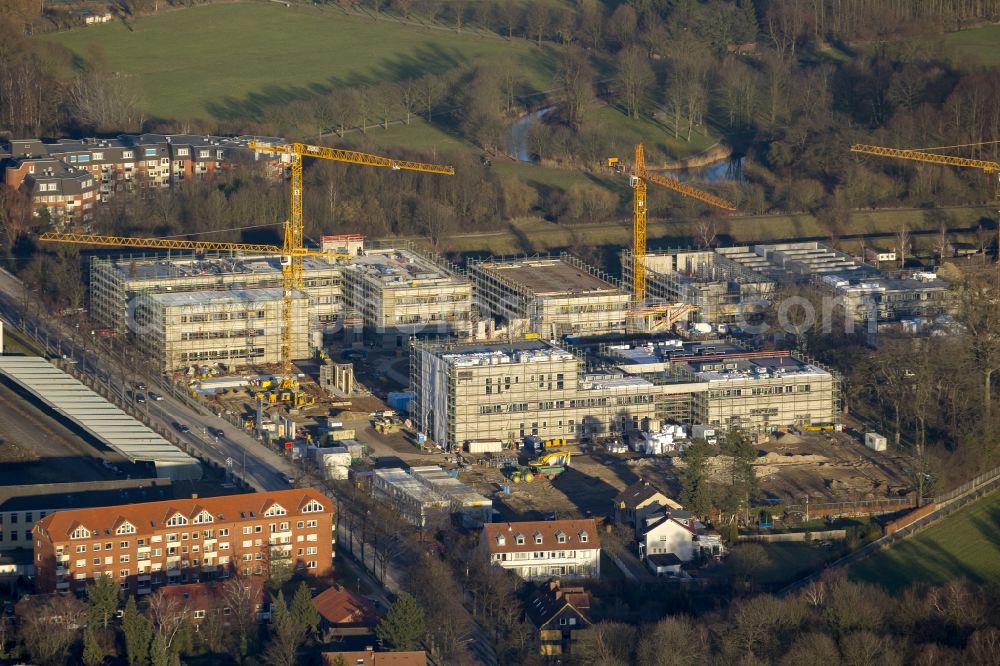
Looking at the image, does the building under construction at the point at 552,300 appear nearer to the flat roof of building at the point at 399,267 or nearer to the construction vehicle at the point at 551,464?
the flat roof of building at the point at 399,267

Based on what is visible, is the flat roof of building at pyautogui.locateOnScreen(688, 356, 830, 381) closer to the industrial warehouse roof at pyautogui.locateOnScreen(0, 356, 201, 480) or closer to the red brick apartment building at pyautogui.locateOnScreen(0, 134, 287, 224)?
the industrial warehouse roof at pyautogui.locateOnScreen(0, 356, 201, 480)

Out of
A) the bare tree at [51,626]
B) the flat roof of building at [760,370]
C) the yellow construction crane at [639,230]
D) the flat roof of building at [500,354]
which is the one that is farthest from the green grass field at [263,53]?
the bare tree at [51,626]

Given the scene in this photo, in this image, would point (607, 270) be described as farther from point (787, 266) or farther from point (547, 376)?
point (547, 376)

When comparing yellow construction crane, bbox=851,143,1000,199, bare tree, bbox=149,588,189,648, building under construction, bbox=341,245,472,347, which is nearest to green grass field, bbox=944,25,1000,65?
yellow construction crane, bbox=851,143,1000,199

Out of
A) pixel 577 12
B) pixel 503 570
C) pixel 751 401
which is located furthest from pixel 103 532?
pixel 577 12

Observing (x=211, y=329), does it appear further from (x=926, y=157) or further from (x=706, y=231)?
(x=926, y=157)
